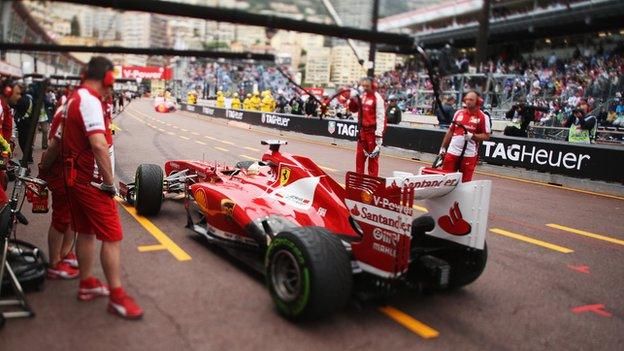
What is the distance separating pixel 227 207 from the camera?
4.88 m

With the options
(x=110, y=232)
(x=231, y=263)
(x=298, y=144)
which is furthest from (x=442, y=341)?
(x=298, y=144)

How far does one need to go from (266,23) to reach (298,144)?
1489cm

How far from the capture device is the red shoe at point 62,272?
4371 millimetres

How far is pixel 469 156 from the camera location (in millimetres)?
7879

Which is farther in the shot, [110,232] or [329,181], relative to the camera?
[329,181]

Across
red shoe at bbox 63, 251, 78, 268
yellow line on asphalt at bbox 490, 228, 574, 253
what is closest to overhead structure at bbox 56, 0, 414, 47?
red shoe at bbox 63, 251, 78, 268

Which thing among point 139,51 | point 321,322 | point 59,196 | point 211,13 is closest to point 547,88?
point 211,13

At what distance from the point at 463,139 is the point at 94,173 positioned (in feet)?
18.2

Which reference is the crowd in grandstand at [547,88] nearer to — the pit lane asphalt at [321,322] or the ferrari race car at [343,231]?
the pit lane asphalt at [321,322]

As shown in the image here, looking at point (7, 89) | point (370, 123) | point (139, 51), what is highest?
point (139, 51)

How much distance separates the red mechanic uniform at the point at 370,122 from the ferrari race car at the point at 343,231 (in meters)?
4.26

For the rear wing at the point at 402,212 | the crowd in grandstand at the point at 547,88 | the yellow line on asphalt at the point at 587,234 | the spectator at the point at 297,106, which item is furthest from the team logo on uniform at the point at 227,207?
the spectator at the point at 297,106

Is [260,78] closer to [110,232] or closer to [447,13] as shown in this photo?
[447,13]

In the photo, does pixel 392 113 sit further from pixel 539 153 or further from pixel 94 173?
pixel 94 173
